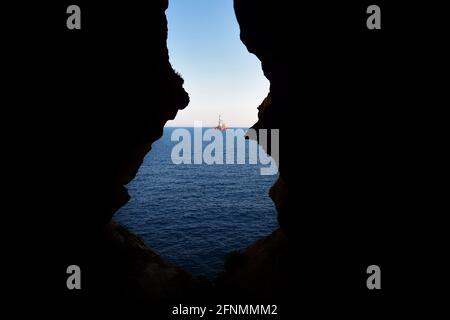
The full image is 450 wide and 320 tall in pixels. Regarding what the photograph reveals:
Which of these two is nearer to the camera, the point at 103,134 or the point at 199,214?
the point at 103,134

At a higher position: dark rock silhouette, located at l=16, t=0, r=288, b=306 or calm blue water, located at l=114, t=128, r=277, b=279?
dark rock silhouette, located at l=16, t=0, r=288, b=306

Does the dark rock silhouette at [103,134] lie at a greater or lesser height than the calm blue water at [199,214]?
greater

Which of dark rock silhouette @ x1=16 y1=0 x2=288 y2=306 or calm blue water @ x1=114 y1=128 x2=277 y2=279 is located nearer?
dark rock silhouette @ x1=16 y1=0 x2=288 y2=306

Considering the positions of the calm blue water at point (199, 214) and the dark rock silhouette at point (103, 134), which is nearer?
the dark rock silhouette at point (103, 134)

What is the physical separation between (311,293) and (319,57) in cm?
1328

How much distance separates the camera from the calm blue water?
125 feet

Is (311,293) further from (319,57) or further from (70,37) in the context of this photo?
(70,37)

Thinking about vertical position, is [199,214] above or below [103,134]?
below

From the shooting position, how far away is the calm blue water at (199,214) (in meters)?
38.2

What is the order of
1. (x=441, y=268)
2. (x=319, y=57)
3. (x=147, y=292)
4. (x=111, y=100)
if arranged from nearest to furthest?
(x=441, y=268), (x=319, y=57), (x=111, y=100), (x=147, y=292)

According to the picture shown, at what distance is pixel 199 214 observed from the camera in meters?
53.7
